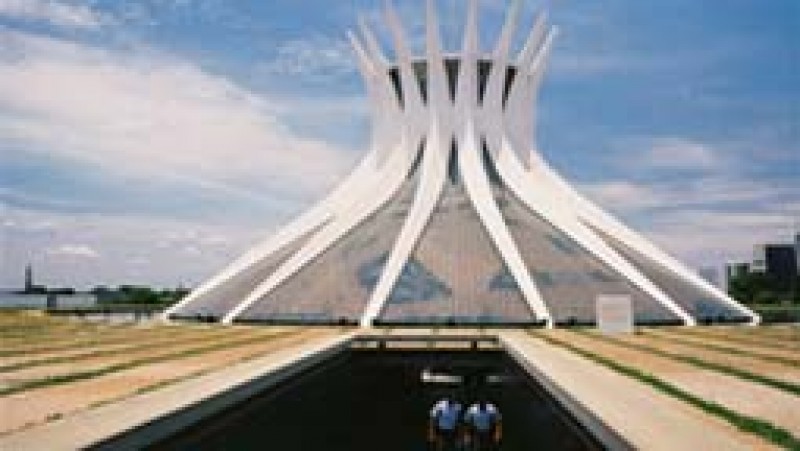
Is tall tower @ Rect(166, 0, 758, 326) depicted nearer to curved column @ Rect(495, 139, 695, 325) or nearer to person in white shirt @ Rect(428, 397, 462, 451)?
curved column @ Rect(495, 139, 695, 325)

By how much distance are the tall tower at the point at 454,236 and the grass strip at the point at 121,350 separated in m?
7.07

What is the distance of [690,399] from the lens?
34.0ft

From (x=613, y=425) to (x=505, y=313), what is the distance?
21398 millimetres

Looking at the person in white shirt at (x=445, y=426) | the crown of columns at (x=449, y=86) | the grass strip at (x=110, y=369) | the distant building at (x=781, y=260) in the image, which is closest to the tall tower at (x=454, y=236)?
the crown of columns at (x=449, y=86)

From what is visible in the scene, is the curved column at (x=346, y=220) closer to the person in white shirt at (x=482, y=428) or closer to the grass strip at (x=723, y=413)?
the grass strip at (x=723, y=413)

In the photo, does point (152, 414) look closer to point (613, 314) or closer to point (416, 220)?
point (613, 314)

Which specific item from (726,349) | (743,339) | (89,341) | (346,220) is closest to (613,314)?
(743,339)

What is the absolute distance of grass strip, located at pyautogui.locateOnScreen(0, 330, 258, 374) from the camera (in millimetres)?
14579

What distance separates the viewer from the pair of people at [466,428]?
12.5m

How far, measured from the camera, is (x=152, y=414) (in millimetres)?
8664

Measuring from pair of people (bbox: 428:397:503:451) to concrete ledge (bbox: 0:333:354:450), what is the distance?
2842mm

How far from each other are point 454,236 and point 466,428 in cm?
2166

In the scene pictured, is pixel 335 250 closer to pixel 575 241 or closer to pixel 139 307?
pixel 575 241

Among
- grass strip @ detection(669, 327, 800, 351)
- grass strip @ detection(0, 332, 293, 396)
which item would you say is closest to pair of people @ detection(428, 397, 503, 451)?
grass strip @ detection(0, 332, 293, 396)
